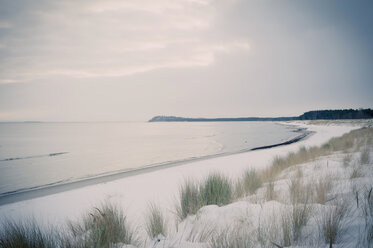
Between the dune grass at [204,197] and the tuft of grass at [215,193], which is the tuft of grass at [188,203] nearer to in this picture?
the dune grass at [204,197]

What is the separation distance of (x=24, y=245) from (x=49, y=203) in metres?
5.32

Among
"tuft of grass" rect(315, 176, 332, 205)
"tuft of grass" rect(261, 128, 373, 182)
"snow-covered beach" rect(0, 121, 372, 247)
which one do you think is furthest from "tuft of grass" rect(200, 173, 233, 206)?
"tuft of grass" rect(261, 128, 373, 182)

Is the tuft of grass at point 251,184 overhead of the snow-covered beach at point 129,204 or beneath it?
overhead

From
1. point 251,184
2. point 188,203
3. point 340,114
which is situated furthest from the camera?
point 340,114

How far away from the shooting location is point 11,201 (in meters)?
7.18

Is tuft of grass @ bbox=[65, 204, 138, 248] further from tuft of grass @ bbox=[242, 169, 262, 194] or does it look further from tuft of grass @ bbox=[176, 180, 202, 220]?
tuft of grass @ bbox=[242, 169, 262, 194]

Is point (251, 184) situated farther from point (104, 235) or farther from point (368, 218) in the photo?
point (104, 235)

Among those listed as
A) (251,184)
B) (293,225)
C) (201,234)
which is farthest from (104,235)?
(251,184)

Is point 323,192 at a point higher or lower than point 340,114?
lower

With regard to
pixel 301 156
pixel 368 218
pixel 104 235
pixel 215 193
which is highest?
pixel 368 218

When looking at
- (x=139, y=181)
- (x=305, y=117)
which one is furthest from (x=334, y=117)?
(x=139, y=181)

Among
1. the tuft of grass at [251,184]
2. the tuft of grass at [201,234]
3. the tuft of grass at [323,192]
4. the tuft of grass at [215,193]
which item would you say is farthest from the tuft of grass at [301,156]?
the tuft of grass at [201,234]

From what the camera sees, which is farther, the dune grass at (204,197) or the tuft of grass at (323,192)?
the dune grass at (204,197)

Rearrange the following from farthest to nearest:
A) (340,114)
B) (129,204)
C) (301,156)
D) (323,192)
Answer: (340,114) < (301,156) < (129,204) < (323,192)
